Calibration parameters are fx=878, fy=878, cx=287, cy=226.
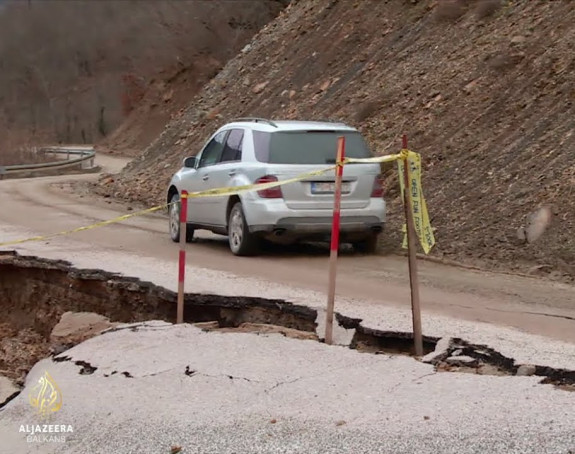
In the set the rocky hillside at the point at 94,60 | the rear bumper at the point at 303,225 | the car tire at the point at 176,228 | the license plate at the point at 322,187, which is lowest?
the car tire at the point at 176,228

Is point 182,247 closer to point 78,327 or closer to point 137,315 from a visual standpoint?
point 78,327

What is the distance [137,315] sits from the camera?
9359 mm

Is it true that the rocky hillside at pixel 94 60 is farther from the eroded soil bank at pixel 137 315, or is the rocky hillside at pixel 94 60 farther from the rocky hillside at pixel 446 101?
the eroded soil bank at pixel 137 315

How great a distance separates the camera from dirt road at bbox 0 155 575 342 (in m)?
8.29

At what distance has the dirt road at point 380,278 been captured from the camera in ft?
27.2

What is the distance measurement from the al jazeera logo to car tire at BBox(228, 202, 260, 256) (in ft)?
17.5

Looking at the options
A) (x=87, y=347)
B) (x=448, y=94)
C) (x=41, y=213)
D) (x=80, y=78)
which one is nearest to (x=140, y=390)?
(x=87, y=347)

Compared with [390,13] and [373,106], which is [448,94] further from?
[390,13]

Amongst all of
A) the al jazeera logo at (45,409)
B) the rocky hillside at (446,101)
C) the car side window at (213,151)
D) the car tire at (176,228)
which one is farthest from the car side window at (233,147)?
the al jazeera logo at (45,409)

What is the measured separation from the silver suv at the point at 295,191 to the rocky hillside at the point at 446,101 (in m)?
1.34

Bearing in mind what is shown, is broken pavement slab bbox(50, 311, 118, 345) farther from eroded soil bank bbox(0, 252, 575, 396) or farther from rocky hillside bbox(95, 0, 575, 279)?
rocky hillside bbox(95, 0, 575, 279)

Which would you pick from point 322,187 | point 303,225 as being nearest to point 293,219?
point 303,225

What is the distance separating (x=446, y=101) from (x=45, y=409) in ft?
39.0

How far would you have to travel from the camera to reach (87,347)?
23.7ft
